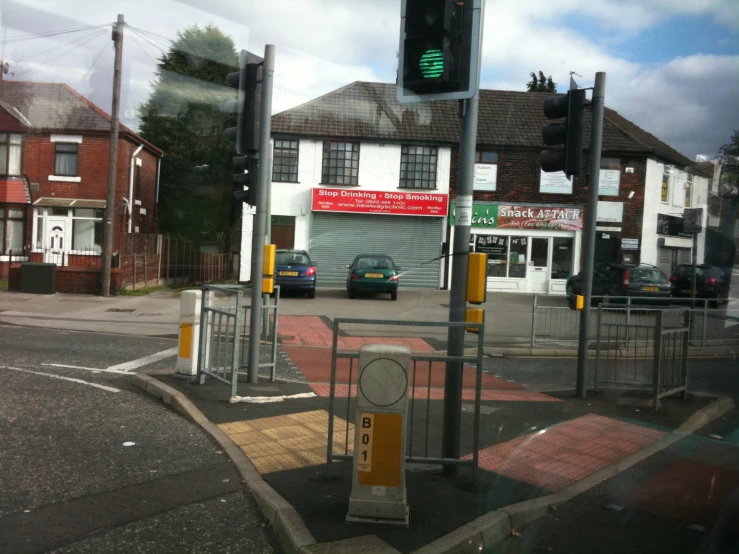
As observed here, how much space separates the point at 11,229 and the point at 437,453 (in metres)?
20.7

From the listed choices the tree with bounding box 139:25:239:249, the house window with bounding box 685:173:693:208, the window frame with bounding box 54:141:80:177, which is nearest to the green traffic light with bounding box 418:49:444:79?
the house window with bounding box 685:173:693:208

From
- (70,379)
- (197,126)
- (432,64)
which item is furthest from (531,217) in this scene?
(70,379)

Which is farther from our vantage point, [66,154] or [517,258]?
[66,154]

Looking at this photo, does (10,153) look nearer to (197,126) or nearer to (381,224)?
(197,126)

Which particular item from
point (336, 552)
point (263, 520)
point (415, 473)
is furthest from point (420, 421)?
point (336, 552)

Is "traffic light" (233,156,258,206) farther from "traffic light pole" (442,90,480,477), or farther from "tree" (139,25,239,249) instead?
"traffic light pole" (442,90,480,477)

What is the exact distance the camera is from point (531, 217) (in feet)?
28.0

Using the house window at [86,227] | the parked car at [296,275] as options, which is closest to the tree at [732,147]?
the parked car at [296,275]

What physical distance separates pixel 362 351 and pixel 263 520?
3.97 ft

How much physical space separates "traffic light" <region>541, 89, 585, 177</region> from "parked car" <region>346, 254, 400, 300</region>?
126 inches

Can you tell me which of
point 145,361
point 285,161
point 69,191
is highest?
point 69,191

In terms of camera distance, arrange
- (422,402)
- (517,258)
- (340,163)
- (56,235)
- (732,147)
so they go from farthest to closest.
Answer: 1. (56,235)
2. (517,258)
3. (340,163)
4. (422,402)
5. (732,147)

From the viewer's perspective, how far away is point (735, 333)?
684 cm

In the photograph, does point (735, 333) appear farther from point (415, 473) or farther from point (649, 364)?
point (415, 473)
